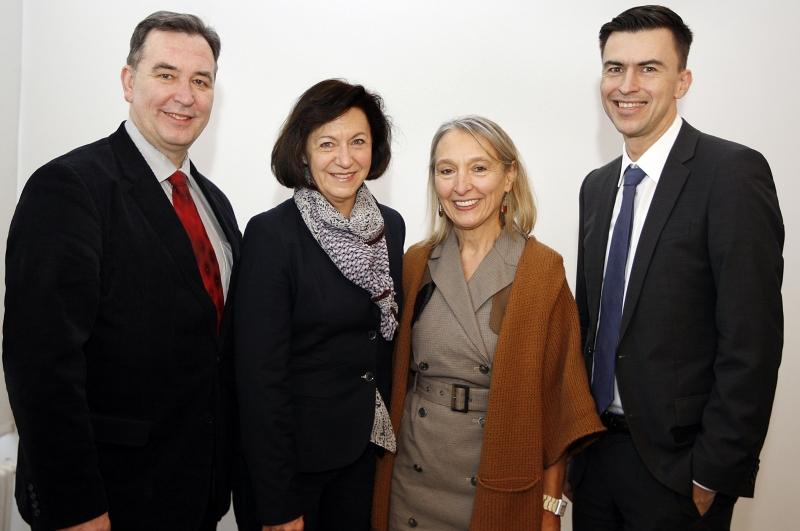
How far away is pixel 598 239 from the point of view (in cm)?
209

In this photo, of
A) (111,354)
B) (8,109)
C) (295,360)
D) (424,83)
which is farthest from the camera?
(424,83)

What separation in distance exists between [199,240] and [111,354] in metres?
0.40

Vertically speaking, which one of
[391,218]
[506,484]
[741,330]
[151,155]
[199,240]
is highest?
[151,155]

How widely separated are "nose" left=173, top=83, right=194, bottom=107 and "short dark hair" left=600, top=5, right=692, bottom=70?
1.38 meters

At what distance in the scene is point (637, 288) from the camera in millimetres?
1835

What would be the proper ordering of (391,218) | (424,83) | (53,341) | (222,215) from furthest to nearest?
(424,83) < (391,218) < (222,215) < (53,341)

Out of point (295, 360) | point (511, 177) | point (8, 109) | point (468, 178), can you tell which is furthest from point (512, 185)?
point (8, 109)

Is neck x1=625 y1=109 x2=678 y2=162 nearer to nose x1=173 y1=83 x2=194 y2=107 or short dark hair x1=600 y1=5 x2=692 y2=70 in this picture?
short dark hair x1=600 y1=5 x2=692 y2=70

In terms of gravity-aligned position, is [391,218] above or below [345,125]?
below

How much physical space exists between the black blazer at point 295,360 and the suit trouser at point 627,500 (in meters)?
0.76

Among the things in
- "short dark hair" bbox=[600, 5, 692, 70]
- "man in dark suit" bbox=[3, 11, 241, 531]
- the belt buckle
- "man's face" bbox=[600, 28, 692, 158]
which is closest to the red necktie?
"man in dark suit" bbox=[3, 11, 241, 531]

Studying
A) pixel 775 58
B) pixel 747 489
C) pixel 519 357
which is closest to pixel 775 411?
pixel 747 489

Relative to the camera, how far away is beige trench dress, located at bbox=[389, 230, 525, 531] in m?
1.85

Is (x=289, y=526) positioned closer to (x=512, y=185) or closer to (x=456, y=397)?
(x=456, y=397)
